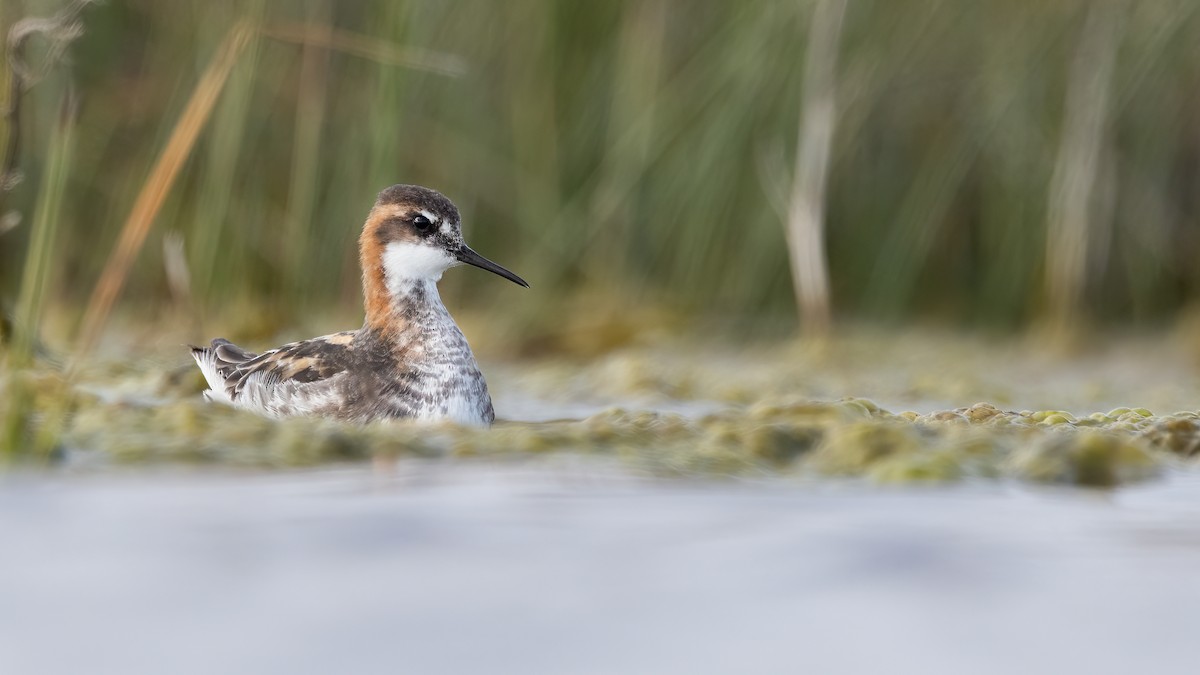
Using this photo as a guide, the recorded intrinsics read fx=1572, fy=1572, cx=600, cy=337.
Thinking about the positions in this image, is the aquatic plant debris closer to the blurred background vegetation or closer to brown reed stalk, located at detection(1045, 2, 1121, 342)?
the blurred background vegetation

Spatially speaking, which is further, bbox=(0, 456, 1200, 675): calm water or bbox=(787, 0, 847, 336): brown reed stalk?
bbox=(787, 0, 847, 336): brown reed stalk

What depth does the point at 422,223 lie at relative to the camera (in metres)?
4.89

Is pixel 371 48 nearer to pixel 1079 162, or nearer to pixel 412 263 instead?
pixel 412 263

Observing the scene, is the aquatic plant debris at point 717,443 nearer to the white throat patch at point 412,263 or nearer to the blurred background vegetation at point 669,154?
the white throat patch at point 412,263

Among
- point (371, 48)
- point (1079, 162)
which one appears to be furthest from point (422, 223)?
point (1079, 162)

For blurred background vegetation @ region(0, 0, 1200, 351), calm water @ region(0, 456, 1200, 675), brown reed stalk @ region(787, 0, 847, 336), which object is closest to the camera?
calm water @ region(0, 456, 1200, 675)

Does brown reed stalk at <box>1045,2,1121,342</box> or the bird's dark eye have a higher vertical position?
brown reed stalk at <box>1045,2,1121,342</box>

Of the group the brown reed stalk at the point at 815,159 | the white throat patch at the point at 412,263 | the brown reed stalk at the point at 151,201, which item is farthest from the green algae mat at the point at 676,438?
the brown reed stalk at the point at 815,159

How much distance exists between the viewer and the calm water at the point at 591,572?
7.21ft

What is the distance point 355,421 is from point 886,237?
3.95 meters

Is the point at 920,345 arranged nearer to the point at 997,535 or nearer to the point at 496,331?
the point at 496,331

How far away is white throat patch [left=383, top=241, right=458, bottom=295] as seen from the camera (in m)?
4.87

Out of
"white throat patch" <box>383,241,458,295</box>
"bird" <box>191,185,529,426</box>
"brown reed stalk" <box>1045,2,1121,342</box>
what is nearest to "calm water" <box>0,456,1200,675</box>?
"bird" <box>191,185,529,426</box>

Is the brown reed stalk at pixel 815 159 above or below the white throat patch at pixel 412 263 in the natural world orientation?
above
